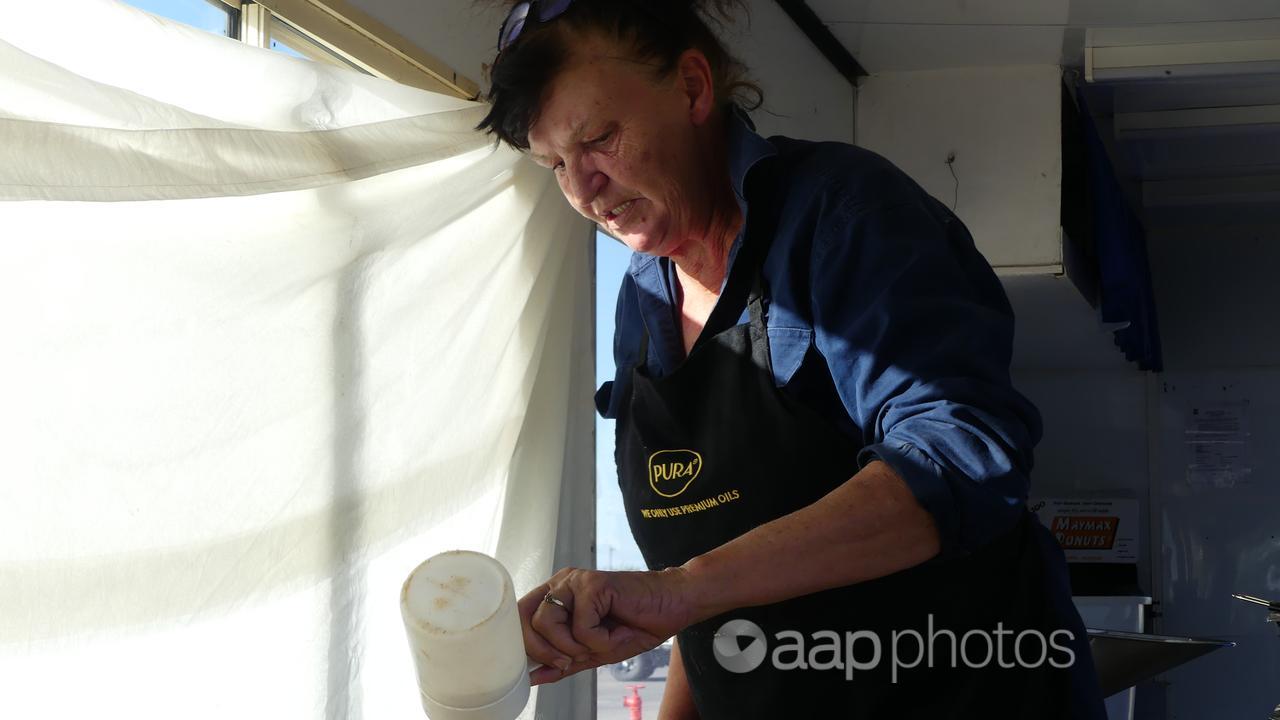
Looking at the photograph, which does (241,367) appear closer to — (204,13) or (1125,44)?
(204,13)

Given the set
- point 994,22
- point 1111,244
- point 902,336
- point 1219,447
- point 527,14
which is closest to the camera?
point 902,336

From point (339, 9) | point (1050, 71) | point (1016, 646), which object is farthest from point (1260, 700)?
point (339, 9)

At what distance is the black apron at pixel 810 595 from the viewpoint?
3.46 ft

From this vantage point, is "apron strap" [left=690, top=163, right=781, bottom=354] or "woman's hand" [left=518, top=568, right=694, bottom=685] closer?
"woman's hand" [left=518, top=568, right=694, bottom=685]

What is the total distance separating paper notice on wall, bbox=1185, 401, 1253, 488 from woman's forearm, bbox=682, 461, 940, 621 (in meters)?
4.38

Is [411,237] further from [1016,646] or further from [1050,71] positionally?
[1050,71]

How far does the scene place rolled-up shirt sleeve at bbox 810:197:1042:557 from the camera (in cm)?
85

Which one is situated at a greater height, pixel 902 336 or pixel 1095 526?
pixel 1095 526

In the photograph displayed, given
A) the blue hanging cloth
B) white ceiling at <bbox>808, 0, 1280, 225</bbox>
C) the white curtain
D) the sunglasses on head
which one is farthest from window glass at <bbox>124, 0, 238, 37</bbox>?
A: the blue hanging cloth

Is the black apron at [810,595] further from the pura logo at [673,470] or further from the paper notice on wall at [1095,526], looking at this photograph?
the paper notice on wall at [1095,526]

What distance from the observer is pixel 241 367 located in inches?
48.8

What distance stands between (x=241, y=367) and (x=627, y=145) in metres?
0.46

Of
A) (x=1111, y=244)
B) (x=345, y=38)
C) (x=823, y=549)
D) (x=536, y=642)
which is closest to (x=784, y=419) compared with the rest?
(x=823, y=549)

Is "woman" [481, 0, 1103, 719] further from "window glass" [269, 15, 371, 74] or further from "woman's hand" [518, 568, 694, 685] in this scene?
"window glass" [269, 15, 371, 74]
